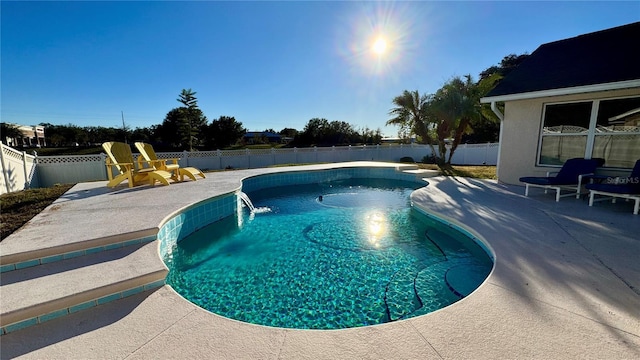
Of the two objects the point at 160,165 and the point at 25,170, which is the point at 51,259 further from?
the point at 25,170

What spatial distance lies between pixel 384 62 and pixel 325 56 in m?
2.88

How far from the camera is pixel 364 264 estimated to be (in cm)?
386

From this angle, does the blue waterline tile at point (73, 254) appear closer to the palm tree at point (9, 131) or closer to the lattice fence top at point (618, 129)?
the lattice fence top at point (618, 129)

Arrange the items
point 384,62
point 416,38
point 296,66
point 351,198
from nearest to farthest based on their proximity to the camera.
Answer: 1. point 351,198
2. point 416,38
3. point 384,62
4. point 296,66

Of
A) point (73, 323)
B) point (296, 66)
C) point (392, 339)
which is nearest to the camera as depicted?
point (392, 339)

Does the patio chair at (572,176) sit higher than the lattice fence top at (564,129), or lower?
lower

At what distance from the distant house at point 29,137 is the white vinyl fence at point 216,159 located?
59977mm

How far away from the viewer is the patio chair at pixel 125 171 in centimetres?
694

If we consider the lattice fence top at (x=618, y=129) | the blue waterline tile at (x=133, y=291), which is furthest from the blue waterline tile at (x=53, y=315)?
the lattice fence top at (x=618, y=129)

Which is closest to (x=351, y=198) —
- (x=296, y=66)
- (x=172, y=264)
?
(x=172, y=264)

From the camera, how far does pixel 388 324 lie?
206cm

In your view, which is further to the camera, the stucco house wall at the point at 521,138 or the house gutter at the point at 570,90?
the stucco house wall at the point at 521,138

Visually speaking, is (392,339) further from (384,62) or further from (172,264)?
(384,62)

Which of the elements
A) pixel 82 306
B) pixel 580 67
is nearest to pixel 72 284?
pixel 82 306
